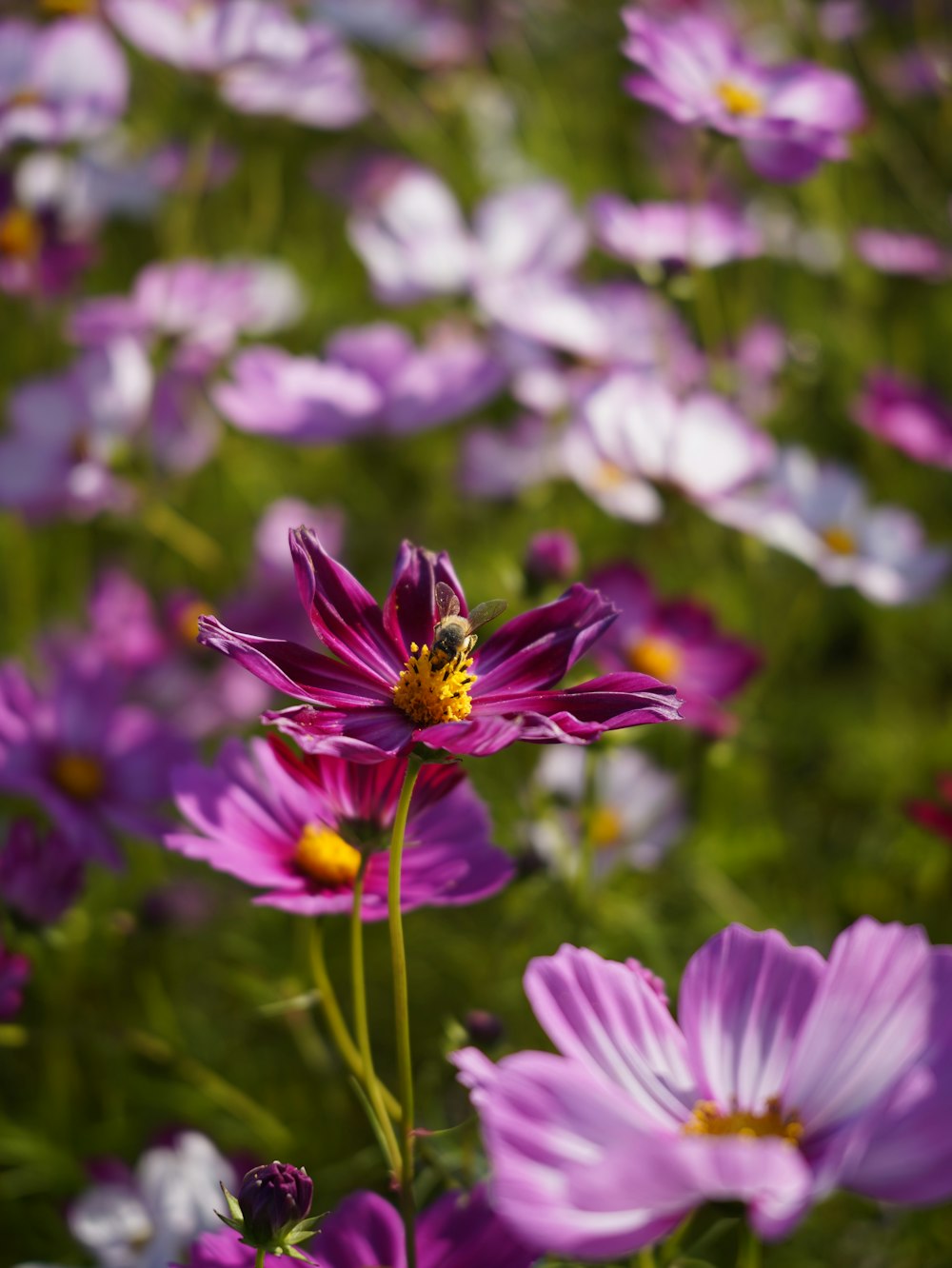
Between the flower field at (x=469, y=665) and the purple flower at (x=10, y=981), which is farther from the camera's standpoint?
the purple flower at (x=10, y=981)

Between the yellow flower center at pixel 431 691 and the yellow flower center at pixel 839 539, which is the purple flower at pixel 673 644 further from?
the yellow flower center at pixel 431 691

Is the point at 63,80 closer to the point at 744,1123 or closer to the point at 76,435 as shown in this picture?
the point at 76,435

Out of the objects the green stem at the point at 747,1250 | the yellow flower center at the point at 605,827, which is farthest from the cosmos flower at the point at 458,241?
the green stem at the point at 747,1250

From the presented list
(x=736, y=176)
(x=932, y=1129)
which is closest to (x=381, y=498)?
(x=736, y=176)

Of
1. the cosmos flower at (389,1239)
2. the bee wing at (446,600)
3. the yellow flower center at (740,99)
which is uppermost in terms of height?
the yellow flower center at (740,99)

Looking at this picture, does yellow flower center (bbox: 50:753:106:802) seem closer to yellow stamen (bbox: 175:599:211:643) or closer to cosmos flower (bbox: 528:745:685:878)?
yellow stamen (bbox: 175:599:211:643)

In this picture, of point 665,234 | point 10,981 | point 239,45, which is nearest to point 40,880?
point 10,981

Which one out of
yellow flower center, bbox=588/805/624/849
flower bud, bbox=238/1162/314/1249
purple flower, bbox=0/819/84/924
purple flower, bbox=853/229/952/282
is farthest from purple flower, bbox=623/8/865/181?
flower bud, bbox=238/1162/314/1249
